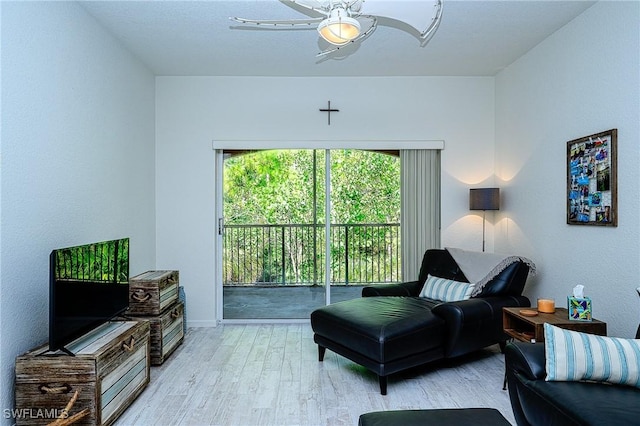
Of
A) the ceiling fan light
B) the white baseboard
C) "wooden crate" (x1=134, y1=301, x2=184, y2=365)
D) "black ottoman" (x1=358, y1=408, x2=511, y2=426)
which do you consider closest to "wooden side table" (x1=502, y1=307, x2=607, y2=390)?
"black ottoman" (x1=358, y1=408, x2=511, y2=426)

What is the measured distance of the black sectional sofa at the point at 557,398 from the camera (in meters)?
1.63

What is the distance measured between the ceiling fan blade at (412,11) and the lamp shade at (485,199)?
7.41 feet

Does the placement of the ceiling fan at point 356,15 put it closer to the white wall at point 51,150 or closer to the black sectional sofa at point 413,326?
the white wall at point 51,150

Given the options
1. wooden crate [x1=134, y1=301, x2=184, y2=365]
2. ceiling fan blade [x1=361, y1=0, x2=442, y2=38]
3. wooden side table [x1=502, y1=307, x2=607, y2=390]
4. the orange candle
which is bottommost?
wooden crate [x1=134, y1=301, x2=184, y2=365]

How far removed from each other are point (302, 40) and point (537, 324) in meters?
2.78

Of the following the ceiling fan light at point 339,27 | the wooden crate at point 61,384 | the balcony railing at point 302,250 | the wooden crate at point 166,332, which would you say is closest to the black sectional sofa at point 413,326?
the balcony railing at point 302,250

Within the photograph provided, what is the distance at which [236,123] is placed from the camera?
4.47m

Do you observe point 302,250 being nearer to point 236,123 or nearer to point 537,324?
point 236,123

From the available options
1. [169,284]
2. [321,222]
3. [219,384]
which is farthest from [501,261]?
[169,284]

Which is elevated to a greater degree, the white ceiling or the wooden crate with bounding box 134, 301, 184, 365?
the white ceiling

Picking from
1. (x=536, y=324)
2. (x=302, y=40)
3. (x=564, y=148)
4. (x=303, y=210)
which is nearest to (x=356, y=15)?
(x=302, y=40)

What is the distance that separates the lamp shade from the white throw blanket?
0.64 metres

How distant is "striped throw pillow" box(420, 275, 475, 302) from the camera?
342 centimetres

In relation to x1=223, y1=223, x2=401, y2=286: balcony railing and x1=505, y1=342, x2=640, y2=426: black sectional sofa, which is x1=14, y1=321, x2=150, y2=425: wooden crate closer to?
x1=505, y1=342, x2=640, y2=426: black sectional sofa
